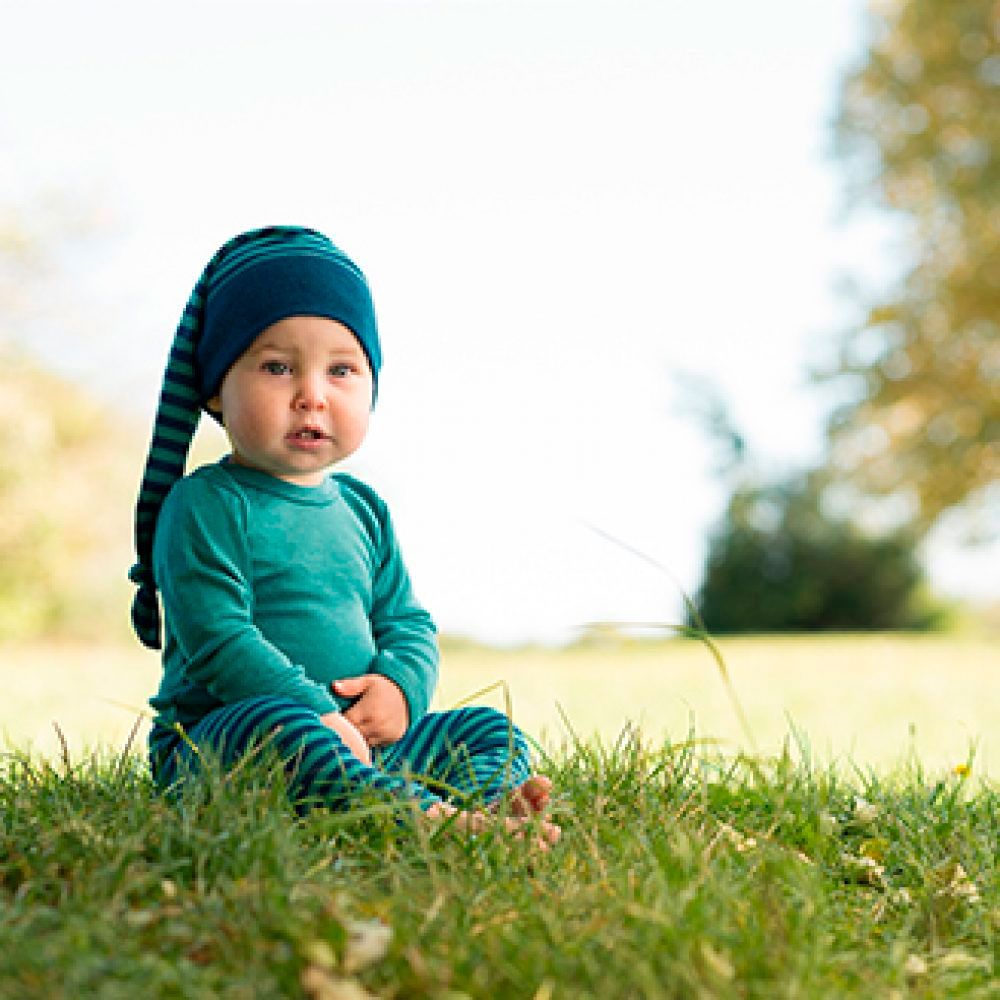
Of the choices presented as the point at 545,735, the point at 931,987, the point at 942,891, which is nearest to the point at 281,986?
the point at 931,987

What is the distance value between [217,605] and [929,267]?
17419 millimetres

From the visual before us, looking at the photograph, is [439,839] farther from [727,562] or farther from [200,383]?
[727,562]

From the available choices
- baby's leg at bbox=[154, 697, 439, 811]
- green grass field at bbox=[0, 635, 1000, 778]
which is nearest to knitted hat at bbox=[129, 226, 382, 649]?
baby's leg at bbox=[154, 697, 439, 811]

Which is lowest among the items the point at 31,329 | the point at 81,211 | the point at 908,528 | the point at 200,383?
the point at 200,383

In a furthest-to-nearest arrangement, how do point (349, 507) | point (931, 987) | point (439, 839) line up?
point (349, 507)
point (439, 839)
point (931, 987)

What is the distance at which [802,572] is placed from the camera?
18.8 meters

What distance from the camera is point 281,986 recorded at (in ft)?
5.63

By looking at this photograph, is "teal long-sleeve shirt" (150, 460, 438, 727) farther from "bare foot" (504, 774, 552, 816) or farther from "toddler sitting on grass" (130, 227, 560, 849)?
"bare foot" (504, 774, 552, 816)

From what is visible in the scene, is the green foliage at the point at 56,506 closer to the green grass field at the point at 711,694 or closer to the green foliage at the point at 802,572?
the green grass field at the point at 711,694

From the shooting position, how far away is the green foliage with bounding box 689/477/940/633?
60.4ft

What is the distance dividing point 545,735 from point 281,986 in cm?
182

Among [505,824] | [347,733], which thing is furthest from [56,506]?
[505,824]

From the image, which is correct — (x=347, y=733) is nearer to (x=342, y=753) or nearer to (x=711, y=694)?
(x=342, y=753)

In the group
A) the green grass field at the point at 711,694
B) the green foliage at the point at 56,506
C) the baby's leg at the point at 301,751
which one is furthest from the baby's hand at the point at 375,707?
the green foliage at the point at 56,506
